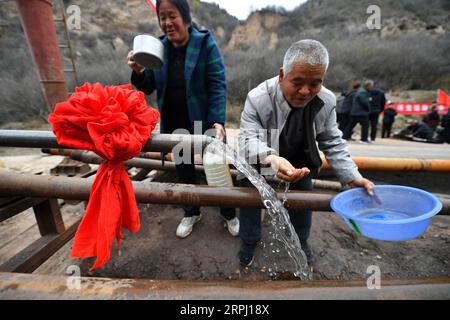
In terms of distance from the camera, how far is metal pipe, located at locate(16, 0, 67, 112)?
125 inches

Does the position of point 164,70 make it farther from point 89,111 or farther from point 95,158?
point 95,158

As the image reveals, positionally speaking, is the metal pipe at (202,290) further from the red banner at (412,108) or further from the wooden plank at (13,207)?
the red banner at (412,108)

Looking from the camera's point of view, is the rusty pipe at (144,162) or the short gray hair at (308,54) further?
the rusty pipe at (144,162)

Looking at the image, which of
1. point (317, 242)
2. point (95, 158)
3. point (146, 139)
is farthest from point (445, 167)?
point (95, 158)

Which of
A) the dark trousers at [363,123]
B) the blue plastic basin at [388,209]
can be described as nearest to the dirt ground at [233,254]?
the blue plastic basin at [388,209]

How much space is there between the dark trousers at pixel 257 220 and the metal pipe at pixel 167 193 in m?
0.47

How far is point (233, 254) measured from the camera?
7.09 feet

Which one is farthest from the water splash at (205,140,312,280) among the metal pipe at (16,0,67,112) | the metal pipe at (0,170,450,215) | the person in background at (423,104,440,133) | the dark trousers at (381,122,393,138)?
the dark trousers at (381,122,393,138)

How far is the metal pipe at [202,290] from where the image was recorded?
93 cm

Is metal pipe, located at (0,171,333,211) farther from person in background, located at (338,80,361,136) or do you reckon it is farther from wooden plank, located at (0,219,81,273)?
person in background, located at (338,80,361,136)

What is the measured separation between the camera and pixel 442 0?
26.8m

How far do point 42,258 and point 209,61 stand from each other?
6.57ft

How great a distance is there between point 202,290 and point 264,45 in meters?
24.9

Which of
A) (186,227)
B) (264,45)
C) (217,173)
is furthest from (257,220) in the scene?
(264,45)
